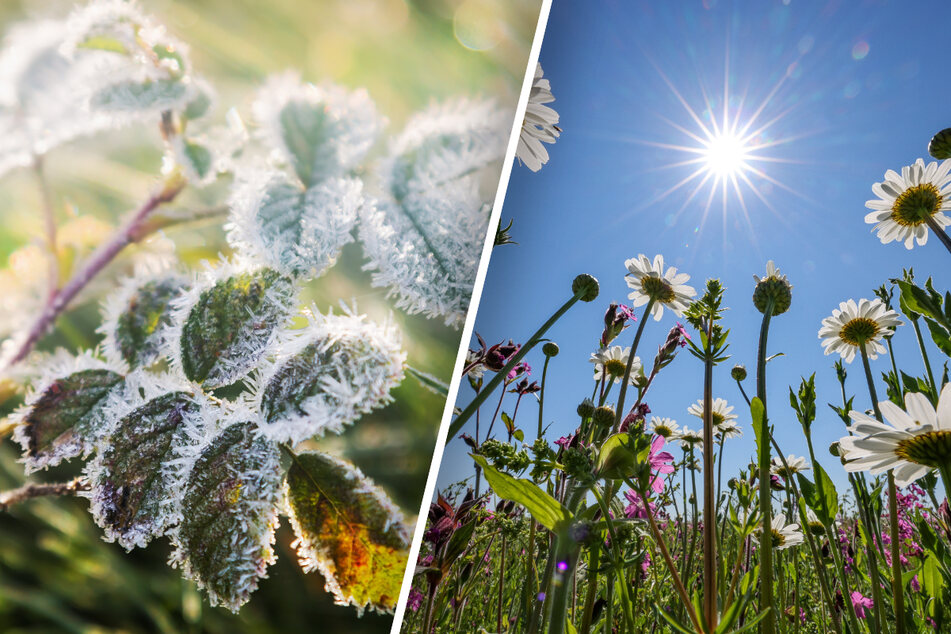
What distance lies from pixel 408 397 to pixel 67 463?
0.81 feet

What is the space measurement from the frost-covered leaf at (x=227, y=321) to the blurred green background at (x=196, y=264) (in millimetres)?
22

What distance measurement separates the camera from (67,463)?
281mm

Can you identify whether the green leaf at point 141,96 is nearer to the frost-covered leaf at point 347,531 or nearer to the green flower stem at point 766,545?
the frost-covered leaf at point 347,531

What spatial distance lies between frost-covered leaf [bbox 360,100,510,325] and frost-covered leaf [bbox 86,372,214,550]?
0.19m

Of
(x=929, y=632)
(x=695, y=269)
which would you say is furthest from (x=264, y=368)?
(x=695, y=269)

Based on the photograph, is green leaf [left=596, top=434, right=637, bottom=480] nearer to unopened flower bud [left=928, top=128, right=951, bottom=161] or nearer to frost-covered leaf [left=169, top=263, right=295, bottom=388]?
frost-covered leaf [left=169, top=263, right=295, bottom=388]

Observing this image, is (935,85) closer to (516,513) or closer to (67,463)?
(516,513)

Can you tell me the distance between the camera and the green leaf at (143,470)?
290 mm

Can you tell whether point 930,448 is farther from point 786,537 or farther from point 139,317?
point 139,317

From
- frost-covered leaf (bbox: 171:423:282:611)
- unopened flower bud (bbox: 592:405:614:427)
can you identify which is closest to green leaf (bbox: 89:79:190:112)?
frost-covered leaf (bbox: 171:423:282:611)

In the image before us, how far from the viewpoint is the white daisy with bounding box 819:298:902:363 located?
0.61 meters

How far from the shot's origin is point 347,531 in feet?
1.26

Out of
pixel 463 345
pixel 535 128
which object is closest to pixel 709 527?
pixel 463 345

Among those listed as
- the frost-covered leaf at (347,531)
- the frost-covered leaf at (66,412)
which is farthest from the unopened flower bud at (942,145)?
the frost-covered leaf at (66,412)
